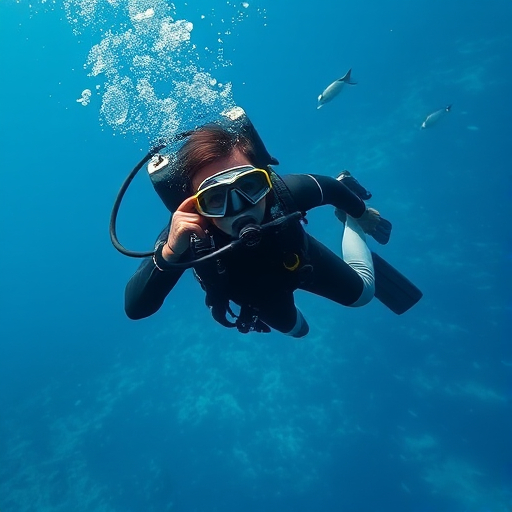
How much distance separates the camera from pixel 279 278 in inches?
138

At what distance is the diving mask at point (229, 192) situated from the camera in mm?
2688

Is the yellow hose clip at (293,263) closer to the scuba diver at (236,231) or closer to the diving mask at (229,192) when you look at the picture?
the scuba diver at (236,231)

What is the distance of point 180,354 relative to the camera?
91.0ft

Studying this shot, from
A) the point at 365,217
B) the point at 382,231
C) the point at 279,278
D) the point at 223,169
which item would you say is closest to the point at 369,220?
the point at 365,217

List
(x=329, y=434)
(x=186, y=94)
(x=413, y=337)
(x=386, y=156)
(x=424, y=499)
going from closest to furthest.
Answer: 1. (x=186, y=94)
2. (x=424, y=499)
3. (x=329, y=434)
4. (x=413, y=337)
5. (x=386, y=156)

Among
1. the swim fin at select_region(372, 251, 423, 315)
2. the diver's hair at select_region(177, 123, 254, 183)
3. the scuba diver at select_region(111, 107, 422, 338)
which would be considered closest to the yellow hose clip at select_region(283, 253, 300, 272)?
the scuba diver at select_region(111, 107, 422, 338)

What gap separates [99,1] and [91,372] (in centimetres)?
4258

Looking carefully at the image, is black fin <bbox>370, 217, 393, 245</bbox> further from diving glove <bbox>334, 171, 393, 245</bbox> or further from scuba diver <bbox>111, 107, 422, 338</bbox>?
scuba diver <bbox>111, 107, 422, 338</bbox>

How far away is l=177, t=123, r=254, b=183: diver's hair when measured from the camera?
288 centimetres

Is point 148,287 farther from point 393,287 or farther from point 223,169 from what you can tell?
point 393,287

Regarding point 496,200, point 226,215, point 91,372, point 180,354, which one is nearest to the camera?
point 226,215

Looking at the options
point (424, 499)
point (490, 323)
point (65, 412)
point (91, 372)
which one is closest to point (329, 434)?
point (424, 499)

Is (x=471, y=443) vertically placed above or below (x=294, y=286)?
below

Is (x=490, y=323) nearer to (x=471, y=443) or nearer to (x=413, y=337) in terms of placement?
(x=413, y=337)
